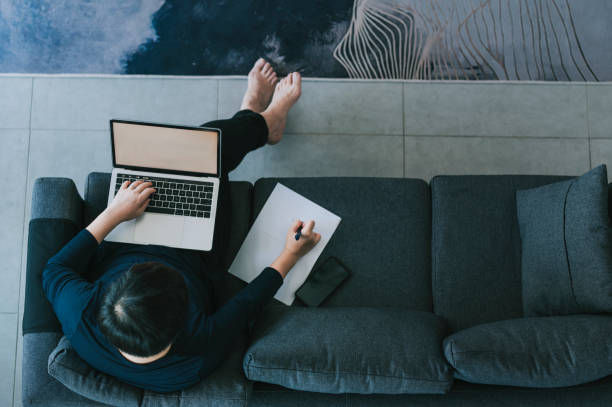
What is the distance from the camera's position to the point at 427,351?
4.23 ft

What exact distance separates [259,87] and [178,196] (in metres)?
0.71

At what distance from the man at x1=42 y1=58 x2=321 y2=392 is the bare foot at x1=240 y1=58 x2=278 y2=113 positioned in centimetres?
17

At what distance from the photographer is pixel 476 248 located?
1597mm

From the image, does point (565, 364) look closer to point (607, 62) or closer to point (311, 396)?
point (311, 396)

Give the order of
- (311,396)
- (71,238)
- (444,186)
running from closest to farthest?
(311,396), (71,238), (444,186)

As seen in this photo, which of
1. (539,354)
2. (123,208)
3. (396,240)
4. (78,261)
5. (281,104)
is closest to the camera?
(539,354)

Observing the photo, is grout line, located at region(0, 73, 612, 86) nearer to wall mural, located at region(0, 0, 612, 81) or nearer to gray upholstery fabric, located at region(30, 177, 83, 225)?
wall mural, located at region(0, 0, 612, 81)

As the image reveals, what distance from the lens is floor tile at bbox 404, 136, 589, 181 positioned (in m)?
2.10

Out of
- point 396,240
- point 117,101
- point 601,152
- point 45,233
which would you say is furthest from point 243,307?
point 601,152

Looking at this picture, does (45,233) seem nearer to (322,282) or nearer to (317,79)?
(322,282)

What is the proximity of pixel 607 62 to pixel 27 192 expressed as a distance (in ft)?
9.13

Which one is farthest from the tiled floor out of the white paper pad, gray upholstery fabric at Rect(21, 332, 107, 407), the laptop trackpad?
gray upholstery fabric at Rect(21, 332, 107, 407)

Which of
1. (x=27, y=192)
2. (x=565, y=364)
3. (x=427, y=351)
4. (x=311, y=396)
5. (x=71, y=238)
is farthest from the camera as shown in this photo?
(x=27, y=192)

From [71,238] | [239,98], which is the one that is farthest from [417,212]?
[71,238]
